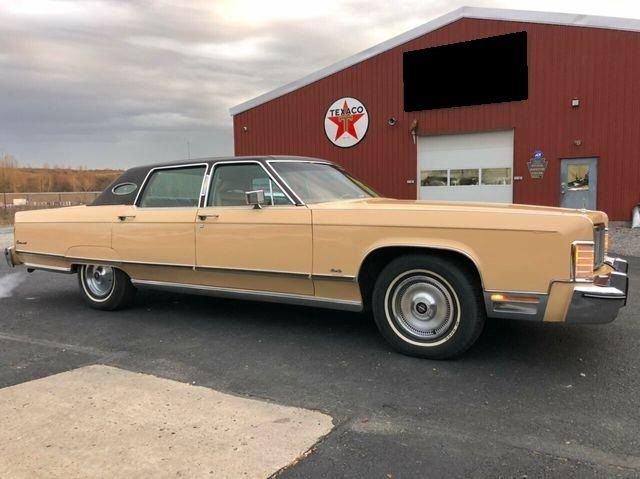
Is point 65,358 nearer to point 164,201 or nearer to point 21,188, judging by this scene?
point 164,201

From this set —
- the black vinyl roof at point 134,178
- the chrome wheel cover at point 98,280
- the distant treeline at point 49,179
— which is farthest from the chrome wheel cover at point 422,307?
the distant treeline at point 49,179

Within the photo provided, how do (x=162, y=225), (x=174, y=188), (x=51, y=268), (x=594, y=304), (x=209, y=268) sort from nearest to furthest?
(x=594, y=304) < (x=209, y=268) < (x=162, y=225) < (x=174, y=188) < (x=51, y=268)

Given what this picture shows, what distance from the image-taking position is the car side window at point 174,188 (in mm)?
5250

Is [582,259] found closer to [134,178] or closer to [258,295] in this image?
[258,295]

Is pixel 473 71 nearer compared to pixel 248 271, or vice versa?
pixel 248 271

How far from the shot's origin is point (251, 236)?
4715 millimetres

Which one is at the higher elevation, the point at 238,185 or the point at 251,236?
the point at 238,185

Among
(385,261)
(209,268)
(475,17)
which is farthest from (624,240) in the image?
(209,268)

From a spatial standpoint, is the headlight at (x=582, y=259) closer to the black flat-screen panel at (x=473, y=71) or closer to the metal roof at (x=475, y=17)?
the black flat-screen panel at (x=473, y=71)

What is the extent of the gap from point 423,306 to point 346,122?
47.0 ft

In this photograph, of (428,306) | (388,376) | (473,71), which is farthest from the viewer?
(473,71)

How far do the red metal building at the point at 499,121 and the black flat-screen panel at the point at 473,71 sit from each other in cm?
12

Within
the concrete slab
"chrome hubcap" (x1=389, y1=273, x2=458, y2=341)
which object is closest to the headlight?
"chrome hubcap" (x1=389, y1=273, x2=458, y2=341)

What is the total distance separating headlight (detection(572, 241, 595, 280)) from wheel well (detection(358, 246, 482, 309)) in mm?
627
